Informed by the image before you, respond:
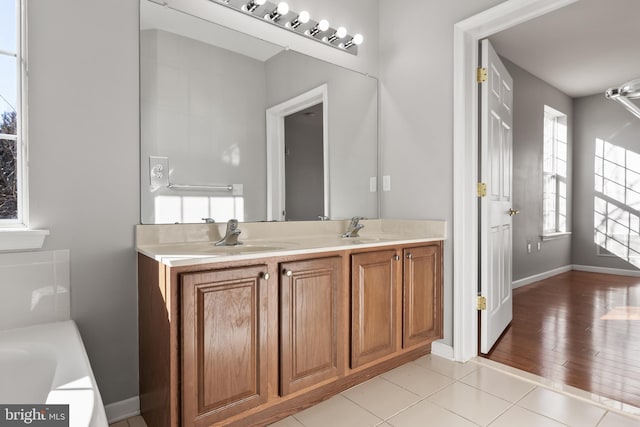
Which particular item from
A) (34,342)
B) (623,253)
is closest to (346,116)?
(34,342)

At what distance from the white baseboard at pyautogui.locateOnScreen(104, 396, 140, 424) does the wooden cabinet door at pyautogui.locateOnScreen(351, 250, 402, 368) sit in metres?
1.05

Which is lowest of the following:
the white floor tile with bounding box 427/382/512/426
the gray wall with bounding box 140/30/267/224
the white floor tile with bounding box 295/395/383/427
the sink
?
the white floor tile with bounding box 295/395/383/427

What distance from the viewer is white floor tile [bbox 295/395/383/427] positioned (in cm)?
163

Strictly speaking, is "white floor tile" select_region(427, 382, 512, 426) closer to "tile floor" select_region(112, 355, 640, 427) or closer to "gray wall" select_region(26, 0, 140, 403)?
"tile floor" select_region(112, 355, 640, 427)

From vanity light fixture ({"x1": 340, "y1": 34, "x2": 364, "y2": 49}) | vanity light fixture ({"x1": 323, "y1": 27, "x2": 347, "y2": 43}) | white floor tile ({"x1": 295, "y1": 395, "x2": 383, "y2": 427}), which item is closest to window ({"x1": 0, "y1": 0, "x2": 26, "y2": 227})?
white floor tile ({"x1": 295, "y1": 395, "x2": 383, "y2": 427})

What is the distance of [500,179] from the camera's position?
260 cm

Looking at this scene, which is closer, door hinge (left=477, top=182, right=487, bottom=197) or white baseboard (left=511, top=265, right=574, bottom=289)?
door hinge (left=477, top=182, right=487, bottom=197)

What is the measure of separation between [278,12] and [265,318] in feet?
5.67

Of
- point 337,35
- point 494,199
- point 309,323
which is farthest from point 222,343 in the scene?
point 337,35

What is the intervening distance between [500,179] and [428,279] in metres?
0.94

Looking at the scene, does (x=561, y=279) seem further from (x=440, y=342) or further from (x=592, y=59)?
(x=440, y=342)

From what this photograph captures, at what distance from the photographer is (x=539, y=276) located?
4.82 meters

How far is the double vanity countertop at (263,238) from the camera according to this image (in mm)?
1487

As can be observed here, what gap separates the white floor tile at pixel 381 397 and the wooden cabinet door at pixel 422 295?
0.92 ft
